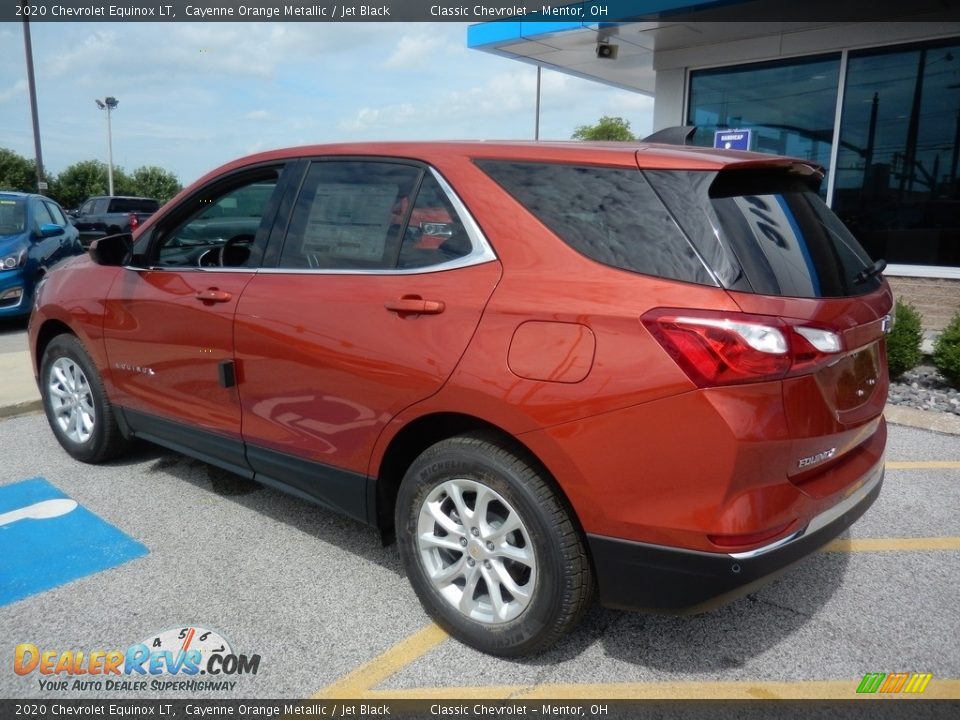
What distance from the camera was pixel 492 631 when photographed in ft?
8.39

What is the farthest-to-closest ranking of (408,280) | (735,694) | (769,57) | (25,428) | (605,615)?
(769,57)
(25,428)
(605,615)
(408,280)
(735,694)

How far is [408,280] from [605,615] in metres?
1.52

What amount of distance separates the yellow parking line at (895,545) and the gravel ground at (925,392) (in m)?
2.54

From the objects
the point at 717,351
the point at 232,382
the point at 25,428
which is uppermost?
the point at 717,351

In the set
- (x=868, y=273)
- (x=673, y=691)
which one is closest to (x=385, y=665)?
(x=673, y=691)

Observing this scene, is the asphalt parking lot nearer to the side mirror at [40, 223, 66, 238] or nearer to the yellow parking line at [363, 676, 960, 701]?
the yellow parking line at [363, 676, 960, 701]

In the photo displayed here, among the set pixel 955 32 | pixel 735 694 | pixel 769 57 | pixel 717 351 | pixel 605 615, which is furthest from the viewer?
pixel 769 57

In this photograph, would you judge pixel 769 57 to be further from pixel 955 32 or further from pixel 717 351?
pixel 717 351

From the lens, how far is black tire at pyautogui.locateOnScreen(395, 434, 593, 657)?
235 cm

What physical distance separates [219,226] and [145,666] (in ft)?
7.38

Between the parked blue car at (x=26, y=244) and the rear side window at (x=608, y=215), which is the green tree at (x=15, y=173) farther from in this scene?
the rear side window at (x=608, y=215)

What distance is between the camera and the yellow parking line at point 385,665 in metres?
2.46

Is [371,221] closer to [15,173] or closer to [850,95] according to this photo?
[850,95]

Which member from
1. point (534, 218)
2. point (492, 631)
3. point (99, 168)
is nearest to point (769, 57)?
point (534, 218)
